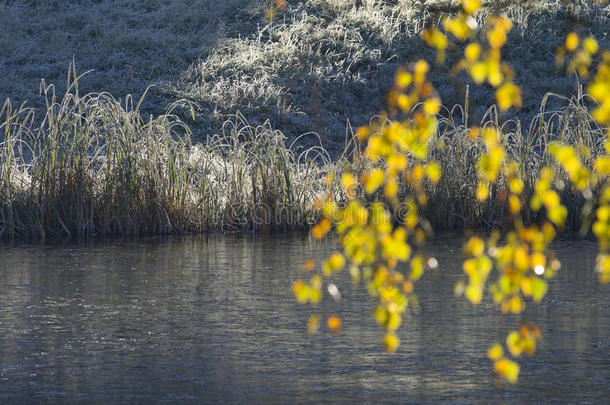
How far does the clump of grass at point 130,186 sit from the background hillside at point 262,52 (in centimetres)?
967

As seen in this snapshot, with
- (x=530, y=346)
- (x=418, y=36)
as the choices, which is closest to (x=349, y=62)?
(x=418, y=36)

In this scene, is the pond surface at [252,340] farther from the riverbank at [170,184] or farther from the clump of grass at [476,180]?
the clump of grass at [476,180]

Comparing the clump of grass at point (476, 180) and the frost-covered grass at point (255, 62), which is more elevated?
the frost-covered grass at point (255, 62)

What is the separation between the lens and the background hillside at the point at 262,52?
84.7 ft

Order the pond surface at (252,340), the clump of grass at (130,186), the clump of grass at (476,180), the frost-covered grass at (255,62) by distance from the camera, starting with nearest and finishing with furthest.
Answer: the pond surface at (252,340), the clump of grass at (130,186), the clump of grass at (476,180), the frost-covered grass at (255,62)

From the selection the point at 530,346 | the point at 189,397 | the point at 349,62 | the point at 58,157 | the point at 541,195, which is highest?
the point at 349,62

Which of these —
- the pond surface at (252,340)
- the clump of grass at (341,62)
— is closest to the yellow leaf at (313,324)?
the pond surface at (252,340)

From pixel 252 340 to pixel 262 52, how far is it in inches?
793

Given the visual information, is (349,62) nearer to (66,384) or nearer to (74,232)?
(74,232)

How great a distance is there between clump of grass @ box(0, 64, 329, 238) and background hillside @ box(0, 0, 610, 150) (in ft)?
31.7

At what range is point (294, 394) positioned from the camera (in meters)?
6.14

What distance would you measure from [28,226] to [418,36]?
15627mm

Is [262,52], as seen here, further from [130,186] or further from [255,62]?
[130,186]

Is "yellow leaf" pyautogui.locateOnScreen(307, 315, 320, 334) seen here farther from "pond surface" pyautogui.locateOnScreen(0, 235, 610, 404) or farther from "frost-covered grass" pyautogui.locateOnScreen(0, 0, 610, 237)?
"frost-covered grass" pyautogui.locateOnScreen(0, 0, 610, 237)
